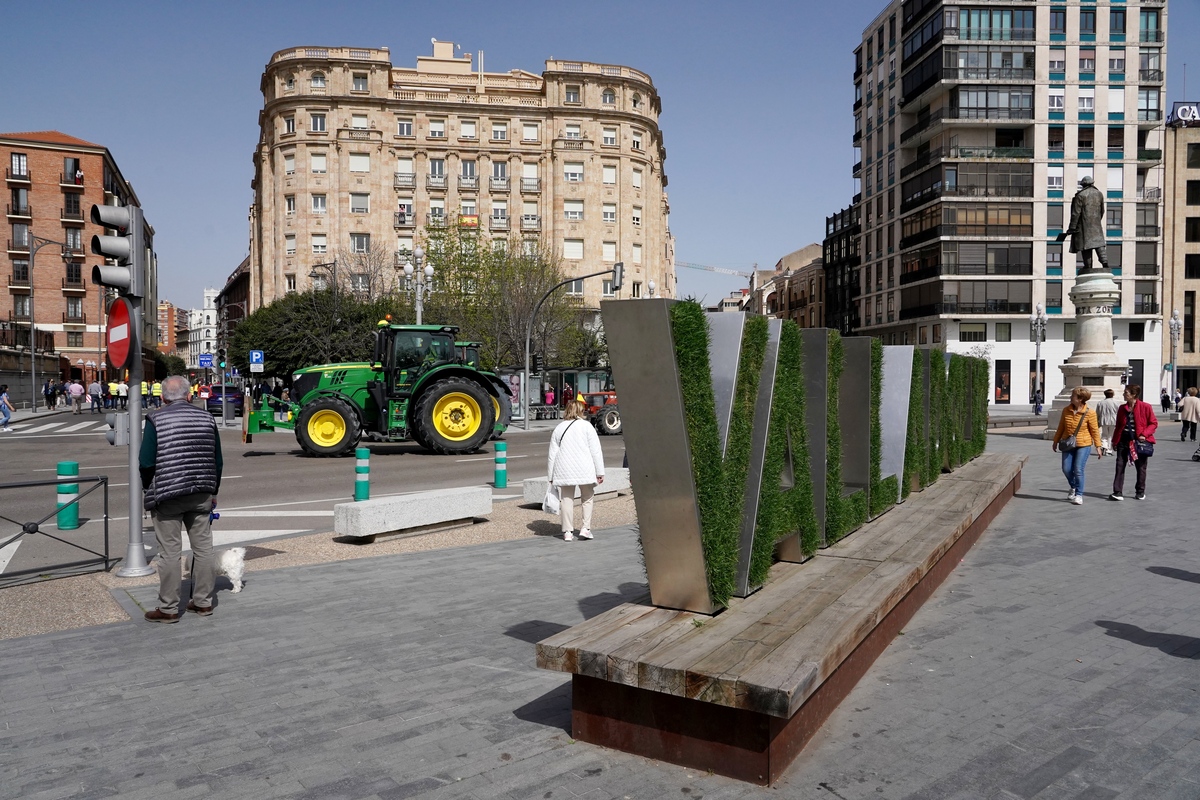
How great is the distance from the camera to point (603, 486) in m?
13.3

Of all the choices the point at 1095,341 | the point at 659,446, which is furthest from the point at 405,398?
the point at 1095,341

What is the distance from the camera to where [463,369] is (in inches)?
790

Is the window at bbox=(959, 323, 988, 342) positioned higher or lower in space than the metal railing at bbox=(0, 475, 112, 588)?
higher

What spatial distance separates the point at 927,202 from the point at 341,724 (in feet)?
201

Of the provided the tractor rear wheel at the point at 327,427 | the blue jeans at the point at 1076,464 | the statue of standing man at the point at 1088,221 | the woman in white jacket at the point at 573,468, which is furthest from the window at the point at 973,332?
the woman in white jacket at the point at 573,468

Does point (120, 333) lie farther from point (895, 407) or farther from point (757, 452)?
point (895, 407)

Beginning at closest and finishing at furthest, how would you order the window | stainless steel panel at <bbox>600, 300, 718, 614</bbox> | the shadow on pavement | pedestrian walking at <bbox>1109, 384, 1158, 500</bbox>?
stainless steel panel at <bbox>600, 300, 718, 614</bbox> < the shadow on pavement < pedestrian walking at <bbox>1109, 384, 1158, 500</bbox> < the window

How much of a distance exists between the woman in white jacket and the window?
53.8 meters

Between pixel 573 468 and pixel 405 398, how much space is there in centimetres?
1101

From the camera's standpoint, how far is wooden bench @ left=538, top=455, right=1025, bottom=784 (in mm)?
3688

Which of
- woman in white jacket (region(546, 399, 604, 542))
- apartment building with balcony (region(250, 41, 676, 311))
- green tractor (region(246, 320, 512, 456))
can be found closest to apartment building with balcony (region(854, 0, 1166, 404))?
apartment building with balcony (region(250, 41, 676, 311))

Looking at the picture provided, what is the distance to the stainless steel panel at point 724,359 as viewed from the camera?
4871 mm

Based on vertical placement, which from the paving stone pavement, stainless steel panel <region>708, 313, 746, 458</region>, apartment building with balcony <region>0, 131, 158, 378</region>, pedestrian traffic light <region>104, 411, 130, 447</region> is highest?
apartment building with balcony <region>0, 131, 158, 378</region>

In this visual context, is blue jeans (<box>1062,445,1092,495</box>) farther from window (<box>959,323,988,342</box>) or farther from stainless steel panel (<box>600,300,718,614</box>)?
window (<box>959,323,988,342</box>)
